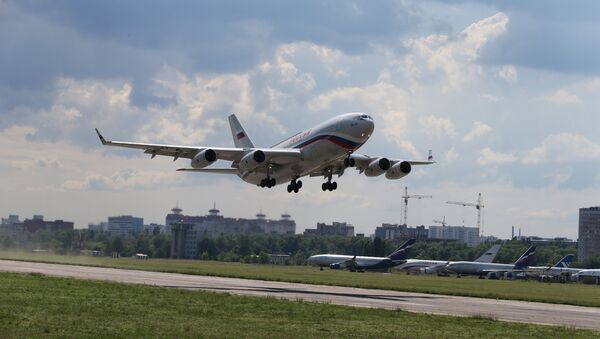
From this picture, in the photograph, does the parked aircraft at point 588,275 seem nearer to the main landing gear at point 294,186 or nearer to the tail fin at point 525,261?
the tail fin at point 525,261

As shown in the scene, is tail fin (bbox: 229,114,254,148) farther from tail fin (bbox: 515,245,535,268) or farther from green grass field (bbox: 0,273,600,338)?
tail fin (bbox: 515,245,535,268)

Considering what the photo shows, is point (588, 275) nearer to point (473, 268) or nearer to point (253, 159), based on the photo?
point (473, 268)

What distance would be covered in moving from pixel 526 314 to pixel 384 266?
373 ft

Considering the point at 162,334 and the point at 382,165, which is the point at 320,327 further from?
the point at 382,165

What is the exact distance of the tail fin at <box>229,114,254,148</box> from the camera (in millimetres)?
86312

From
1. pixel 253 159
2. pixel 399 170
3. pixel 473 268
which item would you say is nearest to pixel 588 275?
pixel 473 268

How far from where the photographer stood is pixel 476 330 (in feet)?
121

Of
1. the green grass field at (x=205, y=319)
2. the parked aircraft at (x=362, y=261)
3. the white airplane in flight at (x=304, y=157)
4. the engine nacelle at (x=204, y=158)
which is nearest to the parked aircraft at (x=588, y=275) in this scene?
the parked aircraft at (x=362, y=261)

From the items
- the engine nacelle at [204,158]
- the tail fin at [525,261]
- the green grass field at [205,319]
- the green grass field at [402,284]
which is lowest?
the green grass field at [205,319]

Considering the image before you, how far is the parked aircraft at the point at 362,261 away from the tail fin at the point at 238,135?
67.7 metres

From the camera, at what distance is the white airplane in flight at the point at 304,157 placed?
213 ft

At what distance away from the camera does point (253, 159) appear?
6838cm

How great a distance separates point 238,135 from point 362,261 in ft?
252

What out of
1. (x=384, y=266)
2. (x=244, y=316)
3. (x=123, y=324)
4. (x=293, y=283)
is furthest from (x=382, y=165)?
(x=384, y=266)
